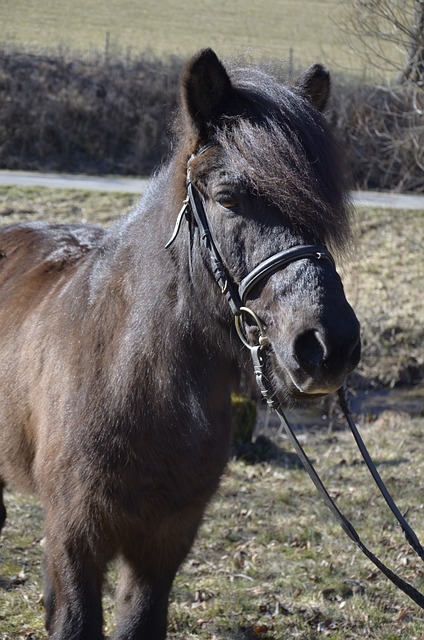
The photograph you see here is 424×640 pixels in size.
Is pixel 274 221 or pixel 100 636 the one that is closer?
pixel 274 221

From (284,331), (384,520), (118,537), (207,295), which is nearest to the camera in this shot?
(284,331)

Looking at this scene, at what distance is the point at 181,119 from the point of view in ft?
10.1

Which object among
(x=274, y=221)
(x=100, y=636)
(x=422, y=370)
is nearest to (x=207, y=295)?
(x=274, y=221)

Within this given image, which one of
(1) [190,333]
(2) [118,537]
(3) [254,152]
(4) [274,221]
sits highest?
(3) [254,152]

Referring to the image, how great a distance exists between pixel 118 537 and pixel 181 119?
173cm

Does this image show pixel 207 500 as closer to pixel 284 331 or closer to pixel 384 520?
pixel 284 331

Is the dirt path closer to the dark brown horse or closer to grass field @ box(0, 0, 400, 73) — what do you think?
grass field @ box(0, 0, 400, 73)

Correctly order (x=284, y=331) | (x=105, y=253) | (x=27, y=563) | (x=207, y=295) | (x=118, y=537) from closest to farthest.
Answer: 1. (x=284, y=331)
2. (x=207, y=295)
3. (x=118, y=537)
4. (x=105, y=253)
5. (x=27, y=563)

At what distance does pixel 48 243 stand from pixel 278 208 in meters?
2.37

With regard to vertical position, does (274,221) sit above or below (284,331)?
above

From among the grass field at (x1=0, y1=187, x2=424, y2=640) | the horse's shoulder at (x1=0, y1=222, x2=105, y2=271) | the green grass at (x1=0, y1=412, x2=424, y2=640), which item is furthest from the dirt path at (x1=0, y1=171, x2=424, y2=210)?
the horse's shoulder at (x1=0, y1=222, x2=105, y2=271)

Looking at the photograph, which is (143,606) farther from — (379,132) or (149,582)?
(379,132)

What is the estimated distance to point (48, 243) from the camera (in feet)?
15.4

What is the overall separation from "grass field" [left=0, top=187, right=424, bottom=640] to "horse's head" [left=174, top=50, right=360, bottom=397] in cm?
120
